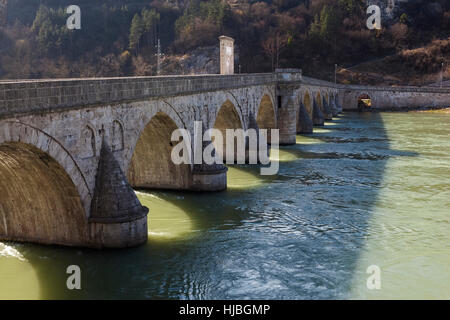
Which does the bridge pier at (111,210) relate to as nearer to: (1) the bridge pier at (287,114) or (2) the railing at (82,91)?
(2) the railing at (82,91)

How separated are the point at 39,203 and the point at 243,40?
90.1 m

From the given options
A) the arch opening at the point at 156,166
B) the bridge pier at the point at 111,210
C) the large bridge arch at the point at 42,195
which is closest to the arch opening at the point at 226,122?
the arch opening at the point at 156,166

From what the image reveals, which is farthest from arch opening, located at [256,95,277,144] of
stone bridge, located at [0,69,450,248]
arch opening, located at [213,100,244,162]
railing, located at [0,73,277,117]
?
stone bridge, located at [0,69,450,248]

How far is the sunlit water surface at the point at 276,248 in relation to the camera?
1290cm

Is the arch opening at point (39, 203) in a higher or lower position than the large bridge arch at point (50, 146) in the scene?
lower

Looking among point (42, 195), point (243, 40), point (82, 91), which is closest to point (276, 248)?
point (42, 195)

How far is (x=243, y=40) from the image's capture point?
101 m

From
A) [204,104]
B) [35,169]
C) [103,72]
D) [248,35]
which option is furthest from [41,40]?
[35,169]

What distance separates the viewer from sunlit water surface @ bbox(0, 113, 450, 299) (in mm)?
12898

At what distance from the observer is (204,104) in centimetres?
2297

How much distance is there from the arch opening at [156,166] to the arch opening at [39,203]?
22.5 ft

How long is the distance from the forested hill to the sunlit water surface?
69527mm

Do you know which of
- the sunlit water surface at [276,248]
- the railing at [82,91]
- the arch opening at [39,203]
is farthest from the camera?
the arch opening at [39,203]
